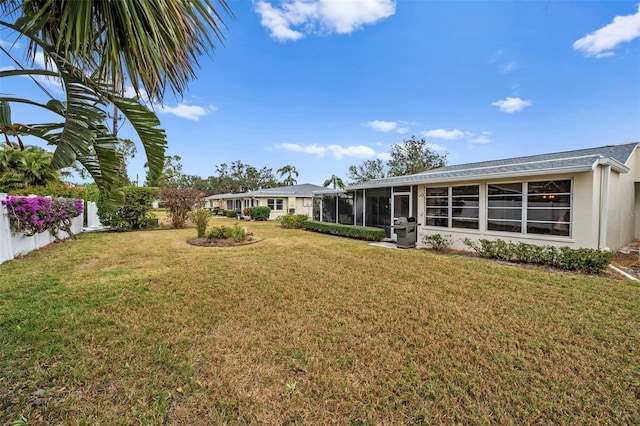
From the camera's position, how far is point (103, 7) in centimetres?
143

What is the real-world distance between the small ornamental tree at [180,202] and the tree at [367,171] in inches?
767

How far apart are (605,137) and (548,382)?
73.8 ft

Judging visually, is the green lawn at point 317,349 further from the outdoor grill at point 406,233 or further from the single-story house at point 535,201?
the outdoor grill at point 406,233

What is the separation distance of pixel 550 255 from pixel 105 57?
9.53 metres

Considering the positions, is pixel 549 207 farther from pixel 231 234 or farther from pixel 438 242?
pixel 231 234

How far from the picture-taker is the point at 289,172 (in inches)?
1953

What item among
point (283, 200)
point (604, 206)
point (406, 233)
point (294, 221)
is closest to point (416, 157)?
point (283, 200)

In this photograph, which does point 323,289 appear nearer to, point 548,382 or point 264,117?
point 548,382

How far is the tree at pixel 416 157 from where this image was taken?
27.3 meters

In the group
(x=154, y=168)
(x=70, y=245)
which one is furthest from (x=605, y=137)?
(x=70, y=245)

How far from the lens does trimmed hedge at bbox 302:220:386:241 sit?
11555mm

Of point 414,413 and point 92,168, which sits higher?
point 92,168

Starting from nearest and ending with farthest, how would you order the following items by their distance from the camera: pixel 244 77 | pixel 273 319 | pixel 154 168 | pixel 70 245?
pixel 154 168 → pixel 273 319 → pixel 70 245 → pixel 244 77

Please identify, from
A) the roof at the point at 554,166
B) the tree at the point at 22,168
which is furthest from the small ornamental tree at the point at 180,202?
the roof at the point at 554,166
